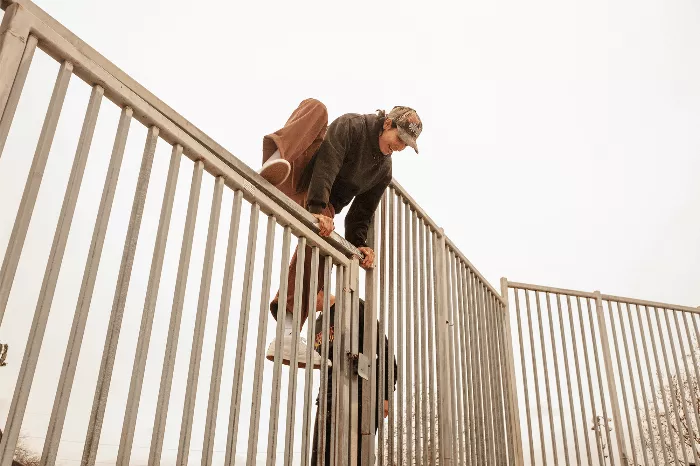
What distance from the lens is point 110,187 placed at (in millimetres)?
1537

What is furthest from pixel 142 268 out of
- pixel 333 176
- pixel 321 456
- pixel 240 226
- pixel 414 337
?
pixel 414 337

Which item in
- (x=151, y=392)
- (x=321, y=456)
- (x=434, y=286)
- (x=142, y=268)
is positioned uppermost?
(x=434, y=286)

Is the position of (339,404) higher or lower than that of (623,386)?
lower

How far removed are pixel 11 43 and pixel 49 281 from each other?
0.53m

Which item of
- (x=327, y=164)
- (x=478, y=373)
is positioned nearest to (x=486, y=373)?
(x=478, y=373)

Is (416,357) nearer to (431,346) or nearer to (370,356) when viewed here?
(431,346)

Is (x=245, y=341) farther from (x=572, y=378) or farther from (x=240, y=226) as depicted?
(x=572, y=378)

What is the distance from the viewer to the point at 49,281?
1.34m

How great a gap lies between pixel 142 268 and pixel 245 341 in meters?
0.39

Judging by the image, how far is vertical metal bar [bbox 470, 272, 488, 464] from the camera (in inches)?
156

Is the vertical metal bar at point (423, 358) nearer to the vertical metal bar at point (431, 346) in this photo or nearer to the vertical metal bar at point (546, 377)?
the vertical metal bar at point (431, 346)

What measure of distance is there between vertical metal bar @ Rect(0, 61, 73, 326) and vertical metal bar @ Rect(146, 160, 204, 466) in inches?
17.6

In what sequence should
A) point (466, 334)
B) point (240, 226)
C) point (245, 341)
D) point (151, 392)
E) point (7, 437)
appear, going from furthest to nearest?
point (466, 334)
point (240, 226)
point (245, 341)
point (151, 392)
point (7, 437)

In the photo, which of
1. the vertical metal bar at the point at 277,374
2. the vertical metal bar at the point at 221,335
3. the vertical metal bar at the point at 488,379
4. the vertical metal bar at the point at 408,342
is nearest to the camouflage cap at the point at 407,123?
the vertical metal bar at the point at 408,342
